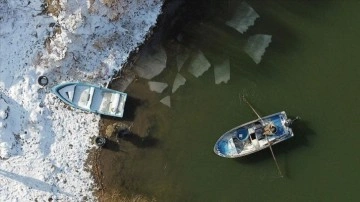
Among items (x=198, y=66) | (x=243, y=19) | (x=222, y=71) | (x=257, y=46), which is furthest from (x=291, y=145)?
(x=243, y=19)

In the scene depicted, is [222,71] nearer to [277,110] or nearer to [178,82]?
[178,82]

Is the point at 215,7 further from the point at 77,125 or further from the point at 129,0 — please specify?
the point at 77,125

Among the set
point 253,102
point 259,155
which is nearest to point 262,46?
point 253,102

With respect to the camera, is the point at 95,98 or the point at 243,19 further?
the point at 243,19

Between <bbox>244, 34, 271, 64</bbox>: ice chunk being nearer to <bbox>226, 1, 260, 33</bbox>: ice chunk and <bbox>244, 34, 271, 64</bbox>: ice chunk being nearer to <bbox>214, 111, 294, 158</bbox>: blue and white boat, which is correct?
<bbox>226, 1, 260, 33</bbox>: ice chunk

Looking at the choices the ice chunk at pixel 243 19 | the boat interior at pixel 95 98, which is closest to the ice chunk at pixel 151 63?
the boat interior at pixel 95 98

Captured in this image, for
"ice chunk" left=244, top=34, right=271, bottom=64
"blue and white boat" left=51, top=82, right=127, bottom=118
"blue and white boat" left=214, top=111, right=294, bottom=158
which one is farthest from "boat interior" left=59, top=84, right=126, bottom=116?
"ice chunk" left=244, top=34, right=271, bottom=64
